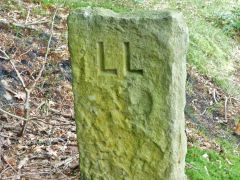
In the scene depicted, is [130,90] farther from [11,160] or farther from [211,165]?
[211,165]

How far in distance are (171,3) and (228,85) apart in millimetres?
4047

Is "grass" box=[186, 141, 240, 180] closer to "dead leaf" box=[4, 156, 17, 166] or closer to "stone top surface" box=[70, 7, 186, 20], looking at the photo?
"dead leaf" box=[4, 156, 17, 166]

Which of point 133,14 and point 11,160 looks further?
point 11,160

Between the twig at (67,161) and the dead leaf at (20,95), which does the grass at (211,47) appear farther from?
the dead leaf at (20,95)

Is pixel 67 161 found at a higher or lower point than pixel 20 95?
lower

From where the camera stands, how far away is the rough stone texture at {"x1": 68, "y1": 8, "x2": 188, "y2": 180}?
2.20m

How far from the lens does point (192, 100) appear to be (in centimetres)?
565

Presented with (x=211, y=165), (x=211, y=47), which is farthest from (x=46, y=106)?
(x=211, y=47)

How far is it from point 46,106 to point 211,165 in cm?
233

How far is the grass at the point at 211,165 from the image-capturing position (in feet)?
11.8

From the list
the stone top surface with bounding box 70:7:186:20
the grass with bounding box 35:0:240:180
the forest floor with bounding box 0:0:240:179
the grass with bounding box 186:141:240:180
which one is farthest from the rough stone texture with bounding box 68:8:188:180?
the grass with bounding box 35:0:240:180

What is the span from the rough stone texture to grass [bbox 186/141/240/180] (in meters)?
1.11

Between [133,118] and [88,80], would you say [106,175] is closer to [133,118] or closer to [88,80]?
[133,118]

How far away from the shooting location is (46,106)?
4.01 meters
